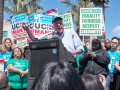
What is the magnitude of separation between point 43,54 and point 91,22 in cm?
365

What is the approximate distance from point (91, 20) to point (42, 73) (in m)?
4.63

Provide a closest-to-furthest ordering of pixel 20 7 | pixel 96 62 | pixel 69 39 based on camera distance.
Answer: pixel 69 39, pixel 96 62, pixel 20 7

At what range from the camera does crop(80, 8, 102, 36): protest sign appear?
5.33 meters

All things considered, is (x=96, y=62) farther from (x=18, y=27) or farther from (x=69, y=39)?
(x=18, y=27)

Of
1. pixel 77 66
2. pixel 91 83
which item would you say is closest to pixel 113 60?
pixel 77 66

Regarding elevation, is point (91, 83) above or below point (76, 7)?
below

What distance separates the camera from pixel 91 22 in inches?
213

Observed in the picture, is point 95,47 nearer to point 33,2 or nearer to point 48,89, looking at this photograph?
point 48,89

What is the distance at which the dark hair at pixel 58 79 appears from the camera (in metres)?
0.96

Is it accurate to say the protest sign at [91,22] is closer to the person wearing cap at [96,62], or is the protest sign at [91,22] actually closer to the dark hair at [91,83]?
the person wearing cap at [96,62]

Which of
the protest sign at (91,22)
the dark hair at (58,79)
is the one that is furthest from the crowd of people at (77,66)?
the protest sign at (91,22)

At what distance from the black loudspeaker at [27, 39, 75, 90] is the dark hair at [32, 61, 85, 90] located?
3.15ft

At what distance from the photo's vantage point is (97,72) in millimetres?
3529

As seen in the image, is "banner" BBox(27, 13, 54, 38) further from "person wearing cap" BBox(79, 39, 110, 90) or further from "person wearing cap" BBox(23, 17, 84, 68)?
"person wearing cap" BBox(23, 17, 84, 68)
